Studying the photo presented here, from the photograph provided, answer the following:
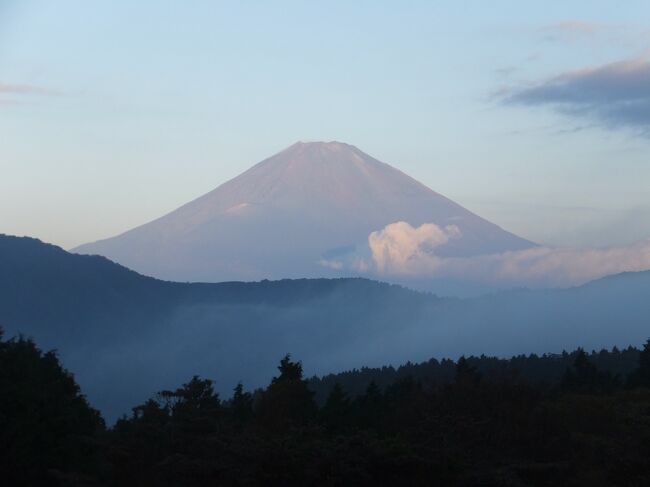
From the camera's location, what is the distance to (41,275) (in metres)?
178

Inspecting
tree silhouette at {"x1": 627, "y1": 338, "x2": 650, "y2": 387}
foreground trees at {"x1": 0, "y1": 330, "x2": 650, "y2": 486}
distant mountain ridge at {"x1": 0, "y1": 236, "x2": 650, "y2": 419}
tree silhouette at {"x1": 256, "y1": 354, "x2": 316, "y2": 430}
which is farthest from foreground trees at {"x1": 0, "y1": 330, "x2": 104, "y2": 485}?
distant mountain ridge at {"x1": 0, "y1": 236, "x2": 650, "y2": 419}

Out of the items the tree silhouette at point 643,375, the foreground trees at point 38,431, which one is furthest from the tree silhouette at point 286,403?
the tree silhouette at point 643,375

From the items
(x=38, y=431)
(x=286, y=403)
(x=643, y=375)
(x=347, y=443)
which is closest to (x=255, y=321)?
(x=643, y=375)

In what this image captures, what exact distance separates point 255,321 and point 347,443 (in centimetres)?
16500

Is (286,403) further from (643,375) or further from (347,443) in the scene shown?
(643,375)

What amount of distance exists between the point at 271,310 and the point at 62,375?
527 feet

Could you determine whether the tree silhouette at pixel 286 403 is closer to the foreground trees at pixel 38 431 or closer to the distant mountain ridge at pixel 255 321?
the foreground trees at pixel 38 431

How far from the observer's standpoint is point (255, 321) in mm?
183125

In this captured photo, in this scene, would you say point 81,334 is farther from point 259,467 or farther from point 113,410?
point 259,467

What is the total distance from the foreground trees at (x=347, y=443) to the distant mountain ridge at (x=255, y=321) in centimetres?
12046

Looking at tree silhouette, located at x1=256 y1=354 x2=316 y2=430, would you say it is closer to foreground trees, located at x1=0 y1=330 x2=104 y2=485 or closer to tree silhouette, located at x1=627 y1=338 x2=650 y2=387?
foreground trees, located at x1=0 y1=330 x2=104 y2=485

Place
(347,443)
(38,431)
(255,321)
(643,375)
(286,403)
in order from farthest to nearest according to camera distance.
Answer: (255,321) < (643,375) < (286,403) < (38,431) < (347,443)

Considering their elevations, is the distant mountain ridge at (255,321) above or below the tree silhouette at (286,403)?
above

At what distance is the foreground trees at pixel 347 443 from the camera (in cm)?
1856
